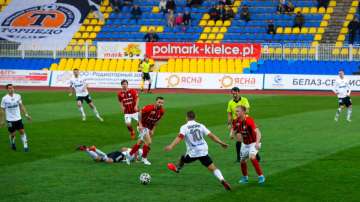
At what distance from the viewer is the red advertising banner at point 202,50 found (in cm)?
5031

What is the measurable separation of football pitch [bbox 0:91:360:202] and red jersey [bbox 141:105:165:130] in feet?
3.87

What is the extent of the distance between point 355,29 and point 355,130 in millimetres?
24184

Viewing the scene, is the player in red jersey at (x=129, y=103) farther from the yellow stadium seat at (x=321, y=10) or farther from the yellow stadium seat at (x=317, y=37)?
the yellow stadium seat at (x=321, y=10)

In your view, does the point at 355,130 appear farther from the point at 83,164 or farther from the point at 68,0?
the point at 68,0

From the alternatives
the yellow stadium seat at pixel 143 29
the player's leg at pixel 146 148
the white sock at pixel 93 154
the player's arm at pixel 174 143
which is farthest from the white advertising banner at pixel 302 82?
the player's arm at pixel 174 143

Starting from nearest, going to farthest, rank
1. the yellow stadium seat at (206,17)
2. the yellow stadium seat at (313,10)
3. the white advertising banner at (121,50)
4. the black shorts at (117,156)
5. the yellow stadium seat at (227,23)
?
the black shorts at (117,156) < the white advertising banner at (121,50) < the yellow stadium seat at (313,10) < the yellow stadium seat at (227,23) < the yellow stadium seat at (206,17)

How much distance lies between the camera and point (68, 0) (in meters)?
64.4

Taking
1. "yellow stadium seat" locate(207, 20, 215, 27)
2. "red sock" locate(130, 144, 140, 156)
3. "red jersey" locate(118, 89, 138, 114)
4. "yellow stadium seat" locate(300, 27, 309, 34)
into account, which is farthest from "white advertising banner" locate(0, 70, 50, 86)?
"red sock" locate(130, 144, 140, 156)

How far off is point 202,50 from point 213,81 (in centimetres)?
434

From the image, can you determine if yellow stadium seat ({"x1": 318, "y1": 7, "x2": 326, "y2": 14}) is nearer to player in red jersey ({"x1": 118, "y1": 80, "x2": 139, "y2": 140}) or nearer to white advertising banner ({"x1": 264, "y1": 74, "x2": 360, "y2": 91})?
white advertising banner ({"x1": 264, "y1": 74, "x2": 360, "y2": 91})

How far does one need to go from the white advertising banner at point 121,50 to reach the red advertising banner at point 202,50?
629mm

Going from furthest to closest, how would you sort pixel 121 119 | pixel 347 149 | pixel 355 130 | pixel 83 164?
pixel 121 119 → pixel 355 130 → pixel 347 149 → pixel 83 164

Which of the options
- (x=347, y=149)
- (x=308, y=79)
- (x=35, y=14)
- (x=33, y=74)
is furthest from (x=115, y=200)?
(x=35, y=14)

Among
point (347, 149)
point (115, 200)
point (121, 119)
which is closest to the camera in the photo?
point (115, 200)
